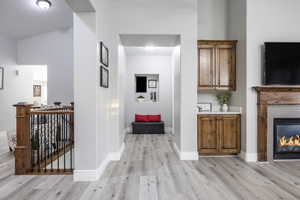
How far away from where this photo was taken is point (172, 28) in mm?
3857

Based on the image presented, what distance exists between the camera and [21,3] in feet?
15.7

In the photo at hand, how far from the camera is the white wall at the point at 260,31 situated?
12.0 ft

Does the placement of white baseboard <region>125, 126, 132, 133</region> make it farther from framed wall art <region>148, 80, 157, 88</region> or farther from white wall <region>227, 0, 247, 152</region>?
white wall <region>227, 0, 247, 152</region>

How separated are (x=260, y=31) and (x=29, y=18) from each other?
19.1ft

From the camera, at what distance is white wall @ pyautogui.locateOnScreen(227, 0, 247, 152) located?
12.2 ft

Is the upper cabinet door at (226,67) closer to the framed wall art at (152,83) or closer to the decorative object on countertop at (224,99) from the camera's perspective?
the decorative object on countertop at (224,99)

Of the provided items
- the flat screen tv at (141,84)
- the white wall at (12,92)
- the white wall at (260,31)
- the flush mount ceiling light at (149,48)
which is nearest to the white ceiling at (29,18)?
the white wall at (12,92)

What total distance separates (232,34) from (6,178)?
4878 mm

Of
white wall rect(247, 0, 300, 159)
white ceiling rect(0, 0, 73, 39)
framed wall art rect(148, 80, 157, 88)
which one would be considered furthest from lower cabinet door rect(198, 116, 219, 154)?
white ceiling rect(0, 0, 73, 39)

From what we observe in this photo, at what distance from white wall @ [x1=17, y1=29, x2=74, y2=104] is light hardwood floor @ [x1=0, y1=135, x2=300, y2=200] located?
2.80m

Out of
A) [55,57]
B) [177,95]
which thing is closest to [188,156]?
[177,95]

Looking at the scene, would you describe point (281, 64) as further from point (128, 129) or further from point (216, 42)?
point (128, 129)

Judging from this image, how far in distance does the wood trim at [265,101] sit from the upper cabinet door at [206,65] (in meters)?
0.85

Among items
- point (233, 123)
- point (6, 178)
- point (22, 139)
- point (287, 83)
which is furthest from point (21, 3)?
point (287, 83)
